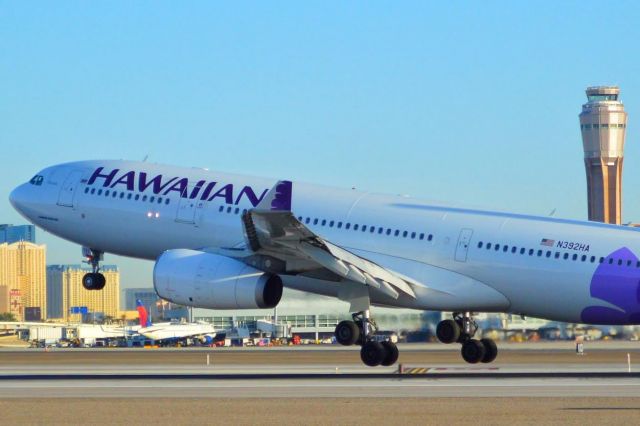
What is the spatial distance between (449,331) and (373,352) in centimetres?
409

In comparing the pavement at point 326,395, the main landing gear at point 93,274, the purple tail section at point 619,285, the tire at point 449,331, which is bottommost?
the pavement at point 326,395

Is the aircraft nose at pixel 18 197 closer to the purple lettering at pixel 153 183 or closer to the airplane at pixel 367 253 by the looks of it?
the airplane at pixel 367 253

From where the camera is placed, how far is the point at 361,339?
145 ft

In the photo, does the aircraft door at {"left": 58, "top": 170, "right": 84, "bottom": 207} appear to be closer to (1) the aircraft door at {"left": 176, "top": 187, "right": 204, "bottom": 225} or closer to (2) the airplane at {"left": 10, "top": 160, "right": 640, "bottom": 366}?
(2) the airplane at {"left": 10, "top": 160, "right": 640, "bottom": 366}

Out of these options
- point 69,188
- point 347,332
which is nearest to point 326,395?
point 347,332

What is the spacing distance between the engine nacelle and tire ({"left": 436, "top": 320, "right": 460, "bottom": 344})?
638cm

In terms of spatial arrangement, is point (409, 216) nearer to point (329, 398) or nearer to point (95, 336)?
point (329, 398)

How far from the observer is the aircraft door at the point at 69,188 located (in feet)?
168

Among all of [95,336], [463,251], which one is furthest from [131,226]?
[95,336]

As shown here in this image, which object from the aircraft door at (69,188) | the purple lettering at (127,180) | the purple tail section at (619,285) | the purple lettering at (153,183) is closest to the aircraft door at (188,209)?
the purple lettering at (153,183)

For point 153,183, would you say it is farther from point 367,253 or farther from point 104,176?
point 367,253

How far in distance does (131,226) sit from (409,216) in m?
10.5

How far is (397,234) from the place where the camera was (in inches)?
1804

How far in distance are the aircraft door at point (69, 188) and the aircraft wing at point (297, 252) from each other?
31.2ft
